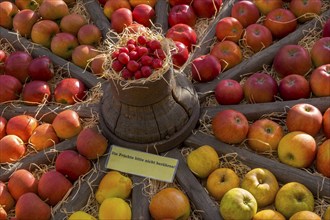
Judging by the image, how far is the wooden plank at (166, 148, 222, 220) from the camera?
9.56 ft

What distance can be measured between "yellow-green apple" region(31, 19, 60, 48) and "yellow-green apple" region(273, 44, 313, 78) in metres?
1.83

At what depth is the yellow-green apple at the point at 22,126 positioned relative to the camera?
3402 millimetres

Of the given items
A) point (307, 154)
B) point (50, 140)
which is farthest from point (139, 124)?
point (307, 154)

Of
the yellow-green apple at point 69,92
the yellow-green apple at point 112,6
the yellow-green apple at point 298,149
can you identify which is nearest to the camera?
the yellow-green apple at point 298,149

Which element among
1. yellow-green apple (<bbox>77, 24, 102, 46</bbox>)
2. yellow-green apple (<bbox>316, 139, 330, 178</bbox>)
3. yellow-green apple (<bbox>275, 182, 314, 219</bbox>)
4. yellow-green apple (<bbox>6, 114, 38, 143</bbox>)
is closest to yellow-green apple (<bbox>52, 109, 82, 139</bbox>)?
yellow-green apple (<bbox>6, 114, 38, 143</bbox>)

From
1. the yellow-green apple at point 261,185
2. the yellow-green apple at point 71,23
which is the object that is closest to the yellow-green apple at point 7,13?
the yellow-green apple at point 71,23

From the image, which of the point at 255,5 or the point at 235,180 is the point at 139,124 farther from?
the point at 255,5

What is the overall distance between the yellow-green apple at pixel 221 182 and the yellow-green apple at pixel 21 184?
1.13 meters

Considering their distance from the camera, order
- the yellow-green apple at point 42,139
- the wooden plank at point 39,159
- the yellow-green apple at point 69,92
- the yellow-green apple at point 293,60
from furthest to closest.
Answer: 1. the yellow-green apple at point 69,92
2. the yellow-green apple at point 293,60
3. the yellow-green apple at point 42,139
4. the wooden plank at point 39,159

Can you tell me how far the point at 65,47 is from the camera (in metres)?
3.90

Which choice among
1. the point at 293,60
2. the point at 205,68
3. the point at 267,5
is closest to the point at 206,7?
the point at 267,5

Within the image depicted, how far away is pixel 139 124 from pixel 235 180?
72 cm

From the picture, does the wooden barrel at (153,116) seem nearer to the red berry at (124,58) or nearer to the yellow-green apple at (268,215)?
the red berry at (124,58)

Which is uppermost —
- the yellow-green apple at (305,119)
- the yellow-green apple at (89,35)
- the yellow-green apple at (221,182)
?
the yellow-green apple at (89,35)
